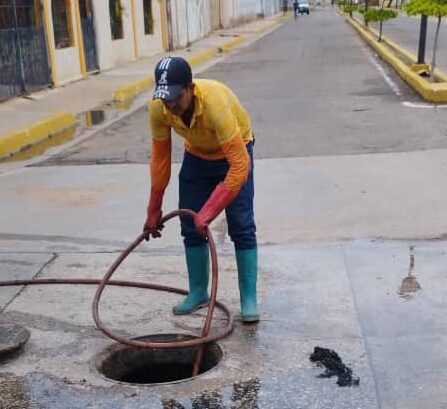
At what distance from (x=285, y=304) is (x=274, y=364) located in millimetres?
774

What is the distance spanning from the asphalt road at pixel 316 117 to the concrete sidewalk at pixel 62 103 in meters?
0.89

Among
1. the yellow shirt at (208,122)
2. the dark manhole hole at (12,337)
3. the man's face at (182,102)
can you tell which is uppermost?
the man's face at (182,102)

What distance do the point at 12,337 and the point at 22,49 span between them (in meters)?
11.8

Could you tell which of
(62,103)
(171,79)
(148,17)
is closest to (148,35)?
(148,17)

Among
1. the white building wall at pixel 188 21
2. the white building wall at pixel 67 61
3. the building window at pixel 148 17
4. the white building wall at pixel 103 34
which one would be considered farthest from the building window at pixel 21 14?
the white building wall at pixel 188 21

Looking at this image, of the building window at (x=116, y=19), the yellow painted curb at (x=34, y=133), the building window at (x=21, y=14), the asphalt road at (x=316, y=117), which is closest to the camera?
the asphalt road at (x=316, y=117)

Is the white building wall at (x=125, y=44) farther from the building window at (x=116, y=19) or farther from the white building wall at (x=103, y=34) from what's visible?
the white building wall at (x=103, y=34)

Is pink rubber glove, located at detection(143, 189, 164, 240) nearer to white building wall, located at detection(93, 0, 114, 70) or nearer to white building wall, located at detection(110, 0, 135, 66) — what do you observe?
white building wall, located at detection(93, 0, 114, 70)

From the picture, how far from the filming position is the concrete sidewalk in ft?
34.8

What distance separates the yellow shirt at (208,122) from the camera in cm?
365

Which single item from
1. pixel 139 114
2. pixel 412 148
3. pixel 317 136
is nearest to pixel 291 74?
pixel 139 114

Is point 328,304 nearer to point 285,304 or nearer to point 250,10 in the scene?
point 285,304

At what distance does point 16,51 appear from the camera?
14500 millimetres

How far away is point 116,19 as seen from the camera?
21266 mm
